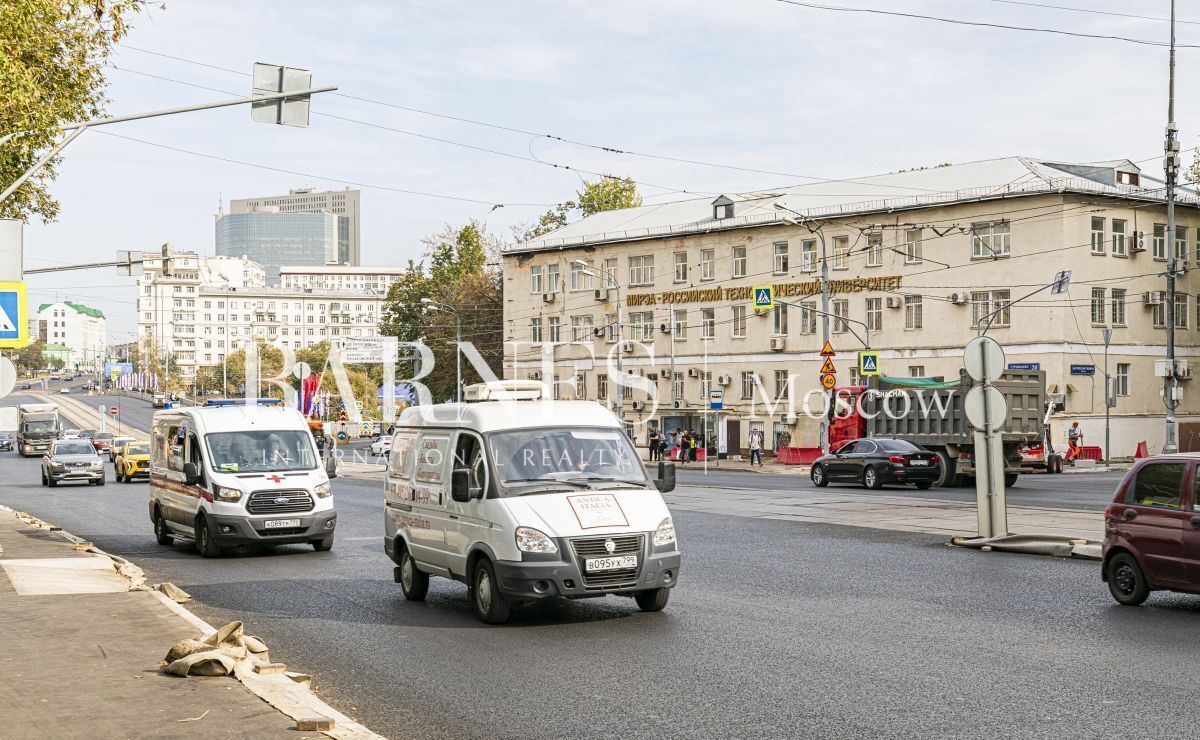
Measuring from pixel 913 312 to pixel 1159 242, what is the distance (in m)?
11.1

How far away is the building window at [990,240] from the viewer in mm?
55250

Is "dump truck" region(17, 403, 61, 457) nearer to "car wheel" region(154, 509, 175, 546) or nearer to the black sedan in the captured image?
the black sedan

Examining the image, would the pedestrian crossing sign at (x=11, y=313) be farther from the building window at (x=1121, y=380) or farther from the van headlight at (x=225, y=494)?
the building window at (x=1121, y=380)

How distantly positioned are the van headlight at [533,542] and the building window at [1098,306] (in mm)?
47872

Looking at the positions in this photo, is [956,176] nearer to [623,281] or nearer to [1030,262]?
[1030,262]

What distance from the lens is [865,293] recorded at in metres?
60.9

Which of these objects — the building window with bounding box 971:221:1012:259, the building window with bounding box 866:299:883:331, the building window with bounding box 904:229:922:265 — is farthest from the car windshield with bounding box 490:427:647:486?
the building window with bounding box 866:299:883:331

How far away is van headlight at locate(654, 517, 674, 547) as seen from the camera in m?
11.8

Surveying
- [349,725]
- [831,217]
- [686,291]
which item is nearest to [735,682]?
[349,725]

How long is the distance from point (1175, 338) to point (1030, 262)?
8.83 m

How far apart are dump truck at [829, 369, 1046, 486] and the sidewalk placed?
26.2m

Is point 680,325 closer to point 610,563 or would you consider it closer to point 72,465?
point 72,465

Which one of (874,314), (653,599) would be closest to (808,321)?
(874,314)

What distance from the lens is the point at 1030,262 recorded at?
54219mm
